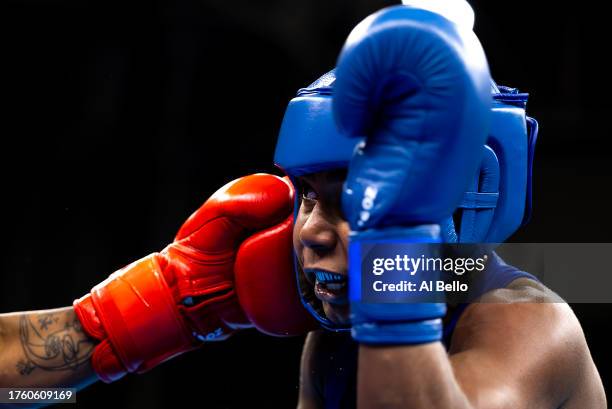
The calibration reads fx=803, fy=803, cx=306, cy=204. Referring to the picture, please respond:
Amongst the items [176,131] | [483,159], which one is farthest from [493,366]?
[176,131]

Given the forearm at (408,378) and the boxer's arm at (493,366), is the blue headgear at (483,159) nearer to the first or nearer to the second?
the boxer's arm at (493,366)

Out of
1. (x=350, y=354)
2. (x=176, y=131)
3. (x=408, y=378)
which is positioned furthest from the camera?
(x=176, y=131)

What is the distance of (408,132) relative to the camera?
0.99m

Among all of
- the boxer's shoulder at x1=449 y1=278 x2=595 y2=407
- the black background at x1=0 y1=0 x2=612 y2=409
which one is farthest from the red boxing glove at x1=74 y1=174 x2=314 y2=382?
the black background at x1=0 y1=0 x2=612 y2=409

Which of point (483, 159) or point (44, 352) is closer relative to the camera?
point (483, 159)

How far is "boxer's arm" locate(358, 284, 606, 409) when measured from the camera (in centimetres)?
99

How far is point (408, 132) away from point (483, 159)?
0.41 meters

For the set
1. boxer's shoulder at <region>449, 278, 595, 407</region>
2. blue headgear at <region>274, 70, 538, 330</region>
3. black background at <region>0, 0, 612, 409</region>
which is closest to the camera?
boxer's shoulder at <region>449, 278, 595, 407</region>

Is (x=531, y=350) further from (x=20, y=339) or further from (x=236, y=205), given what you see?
(x=20, y=339)

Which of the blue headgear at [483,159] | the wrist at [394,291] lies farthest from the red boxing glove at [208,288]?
the wrist at [394,291]

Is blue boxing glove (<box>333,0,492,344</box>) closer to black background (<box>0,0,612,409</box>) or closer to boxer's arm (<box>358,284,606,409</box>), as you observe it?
boxer's arm (<box>358,284,606,409</box>)

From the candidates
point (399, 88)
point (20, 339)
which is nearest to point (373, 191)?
point (399, 88)

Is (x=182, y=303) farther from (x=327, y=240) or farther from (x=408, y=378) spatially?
(x=408, y=378)

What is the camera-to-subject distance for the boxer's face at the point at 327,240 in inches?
49.9
